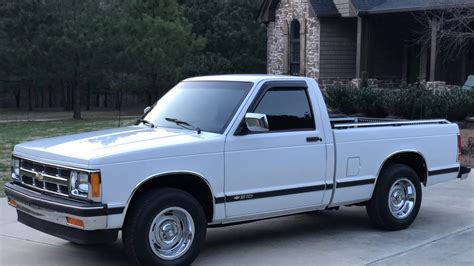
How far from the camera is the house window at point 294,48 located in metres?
29.6

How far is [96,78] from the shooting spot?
37.2m

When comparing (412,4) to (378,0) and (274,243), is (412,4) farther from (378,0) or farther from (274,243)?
(274,243)

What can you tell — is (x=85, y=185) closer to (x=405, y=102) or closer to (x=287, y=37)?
(x=405, y=102)

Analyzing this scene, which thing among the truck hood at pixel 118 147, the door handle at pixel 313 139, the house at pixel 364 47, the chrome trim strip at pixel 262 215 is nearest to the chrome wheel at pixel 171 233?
the chrome trim strip at pixel 262 215

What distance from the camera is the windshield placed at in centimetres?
659

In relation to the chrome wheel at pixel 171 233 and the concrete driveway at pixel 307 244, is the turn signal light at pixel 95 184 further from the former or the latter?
the concrete driveway at pixel 307 244

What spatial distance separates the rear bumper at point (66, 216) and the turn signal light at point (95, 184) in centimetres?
9

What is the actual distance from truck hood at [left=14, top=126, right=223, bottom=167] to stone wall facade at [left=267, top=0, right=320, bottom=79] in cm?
2157

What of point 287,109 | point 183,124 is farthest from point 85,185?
point 287,109

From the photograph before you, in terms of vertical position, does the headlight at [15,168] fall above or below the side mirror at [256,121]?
below

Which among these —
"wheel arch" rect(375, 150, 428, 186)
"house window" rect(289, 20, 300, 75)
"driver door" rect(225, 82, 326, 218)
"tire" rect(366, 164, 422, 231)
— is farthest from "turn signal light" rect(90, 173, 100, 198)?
"house window" rect(289, 20, 300, 75)

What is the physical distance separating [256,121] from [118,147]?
1.38m

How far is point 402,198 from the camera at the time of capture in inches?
311

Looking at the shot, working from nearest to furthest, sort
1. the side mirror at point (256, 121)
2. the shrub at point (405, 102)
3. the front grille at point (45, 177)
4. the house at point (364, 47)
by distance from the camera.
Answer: the front grille at point (45, 177) → the side mirror at point (256, 121) → the shrub at point (405, 102) → the house at point (364, 47)
